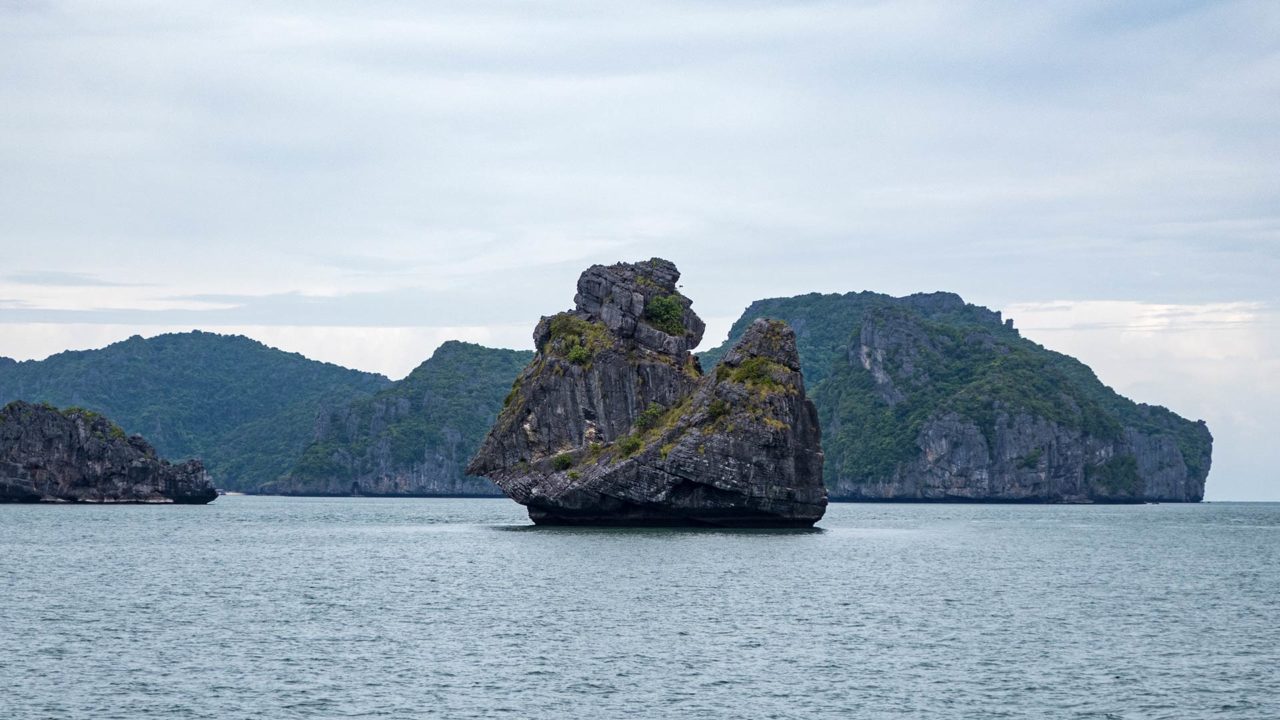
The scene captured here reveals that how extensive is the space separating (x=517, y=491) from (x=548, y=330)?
1684 centimetres

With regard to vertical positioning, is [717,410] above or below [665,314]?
below

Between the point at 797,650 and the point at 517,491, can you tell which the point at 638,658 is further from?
the point at 517,491

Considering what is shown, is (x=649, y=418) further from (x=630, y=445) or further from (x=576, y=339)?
(x=576, y=339)

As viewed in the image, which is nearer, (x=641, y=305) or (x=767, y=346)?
(x=767, y=346)

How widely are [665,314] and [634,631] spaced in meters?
68.5

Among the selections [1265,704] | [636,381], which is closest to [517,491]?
[636,381]

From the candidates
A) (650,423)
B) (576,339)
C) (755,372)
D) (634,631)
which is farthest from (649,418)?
(634,631)

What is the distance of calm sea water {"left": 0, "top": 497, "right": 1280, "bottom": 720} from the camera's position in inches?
1679

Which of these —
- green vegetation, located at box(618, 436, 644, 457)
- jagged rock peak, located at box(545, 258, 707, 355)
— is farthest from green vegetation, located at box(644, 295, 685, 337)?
green vegetation, located at box(618, 436, 644, 457)

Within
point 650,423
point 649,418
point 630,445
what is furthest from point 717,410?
point 649,418

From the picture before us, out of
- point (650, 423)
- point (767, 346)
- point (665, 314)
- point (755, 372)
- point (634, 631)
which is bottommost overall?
point (634, 631)

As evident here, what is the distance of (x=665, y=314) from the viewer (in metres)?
123

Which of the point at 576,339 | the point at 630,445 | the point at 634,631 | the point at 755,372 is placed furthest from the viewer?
the point at 576,339

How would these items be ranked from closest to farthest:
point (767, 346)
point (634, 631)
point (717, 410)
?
point (634, 631) → point (717, 410) → point (767, 346)
